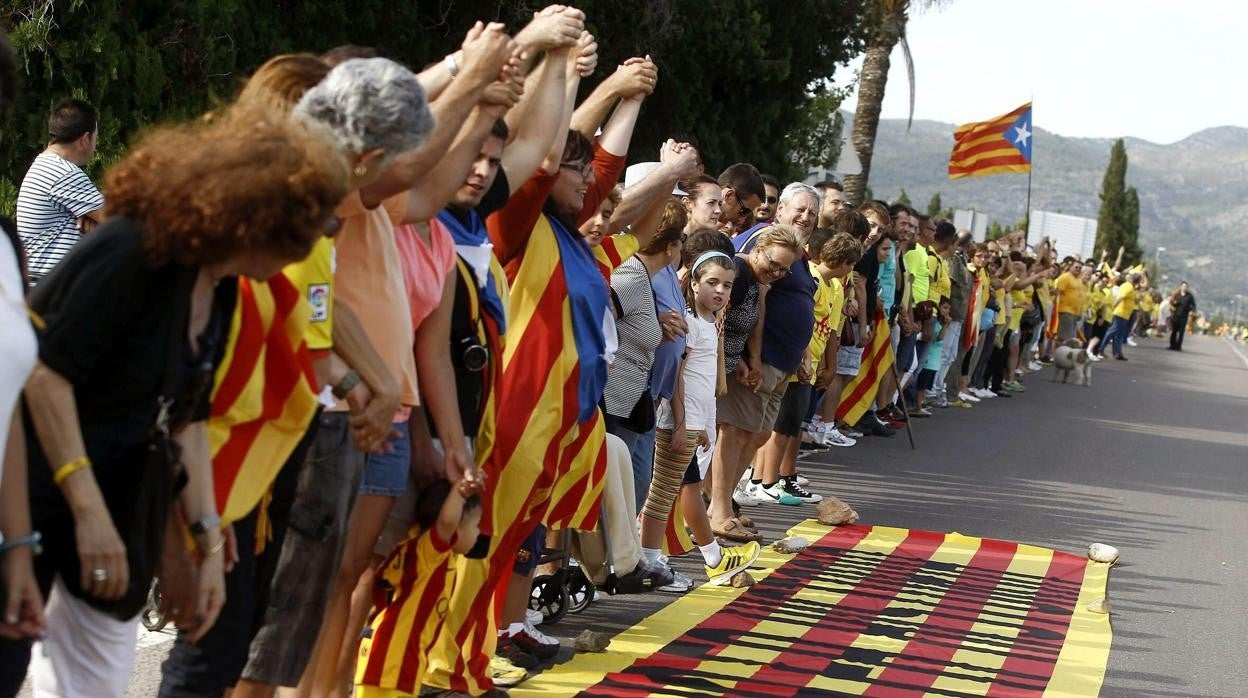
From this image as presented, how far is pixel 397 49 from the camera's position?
1385 cm

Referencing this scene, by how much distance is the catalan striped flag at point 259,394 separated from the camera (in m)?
3.53

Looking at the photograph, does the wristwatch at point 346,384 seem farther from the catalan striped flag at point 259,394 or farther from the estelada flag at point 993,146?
the estelada flag at point 993,146

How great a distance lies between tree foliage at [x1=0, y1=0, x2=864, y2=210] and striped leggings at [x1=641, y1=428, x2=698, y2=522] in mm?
2602

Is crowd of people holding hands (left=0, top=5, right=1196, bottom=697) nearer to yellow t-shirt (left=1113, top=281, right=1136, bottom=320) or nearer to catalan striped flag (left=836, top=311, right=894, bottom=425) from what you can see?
catalan striped flag (left=836, top=311, right=894, bottom=425)

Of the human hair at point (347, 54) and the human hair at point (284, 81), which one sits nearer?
the human hair at point (284, 81)

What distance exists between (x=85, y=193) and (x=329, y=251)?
4.29 metres

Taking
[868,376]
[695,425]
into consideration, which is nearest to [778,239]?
[695,425]

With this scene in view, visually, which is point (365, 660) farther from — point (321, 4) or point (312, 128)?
point (321, 4)

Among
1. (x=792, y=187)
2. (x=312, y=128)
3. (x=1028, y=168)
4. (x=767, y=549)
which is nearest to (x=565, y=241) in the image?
(x=312, y=128)

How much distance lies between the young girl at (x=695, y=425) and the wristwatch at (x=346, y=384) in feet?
12.1

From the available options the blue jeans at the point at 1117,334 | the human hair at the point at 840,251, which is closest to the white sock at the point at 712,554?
the human hair at the point at 840,251

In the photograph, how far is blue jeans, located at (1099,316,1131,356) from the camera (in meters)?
37.3

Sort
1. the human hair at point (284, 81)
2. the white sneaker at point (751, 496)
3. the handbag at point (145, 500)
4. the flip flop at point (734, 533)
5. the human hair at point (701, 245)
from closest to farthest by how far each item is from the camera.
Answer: the handbag at point (145, 500) < the human hair at point (284, 81) < the human hair at point (701, 245) < the flip flop at point (734, 533) < the white sneaker at point (751, 496)

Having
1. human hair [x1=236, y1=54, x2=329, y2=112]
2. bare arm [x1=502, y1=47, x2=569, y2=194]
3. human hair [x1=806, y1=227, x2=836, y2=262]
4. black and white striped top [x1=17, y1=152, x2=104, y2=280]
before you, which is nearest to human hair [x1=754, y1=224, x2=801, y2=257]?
→ human hair [x1=806, y1=227, x2=836, y2=262]
